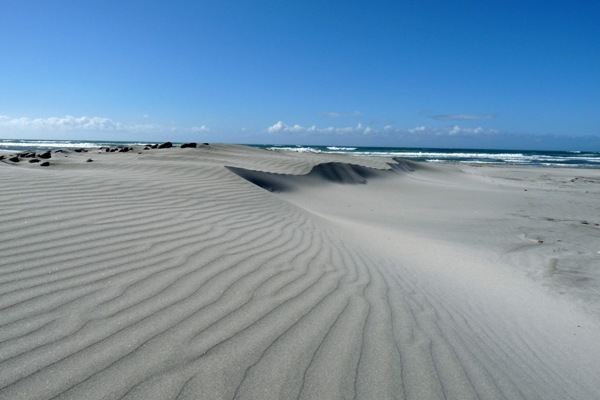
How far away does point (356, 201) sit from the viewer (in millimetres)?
10938

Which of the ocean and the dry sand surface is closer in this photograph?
the dry sand surface

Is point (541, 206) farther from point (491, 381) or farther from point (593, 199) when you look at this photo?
point (491, 381)

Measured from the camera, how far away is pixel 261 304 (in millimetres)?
Result: 2906

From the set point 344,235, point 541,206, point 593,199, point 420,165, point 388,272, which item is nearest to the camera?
point 388,272

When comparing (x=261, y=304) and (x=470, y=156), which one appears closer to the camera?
(x=261, y=304)

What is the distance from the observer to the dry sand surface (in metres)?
2.11

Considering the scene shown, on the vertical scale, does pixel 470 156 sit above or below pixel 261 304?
below

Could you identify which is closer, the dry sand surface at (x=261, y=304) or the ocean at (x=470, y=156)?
the dry sand surface at (x=261, y=304)

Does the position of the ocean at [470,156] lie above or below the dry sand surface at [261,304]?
below

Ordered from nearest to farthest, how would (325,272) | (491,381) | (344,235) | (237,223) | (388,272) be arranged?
(491,381) < (325,272) < (388,272) < (237,223) < (344,235)

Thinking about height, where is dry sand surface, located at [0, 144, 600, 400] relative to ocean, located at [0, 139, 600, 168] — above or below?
above

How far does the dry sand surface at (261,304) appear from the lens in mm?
2111

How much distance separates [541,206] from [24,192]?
451 inches

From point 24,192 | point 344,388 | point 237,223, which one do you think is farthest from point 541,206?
point 24,192
